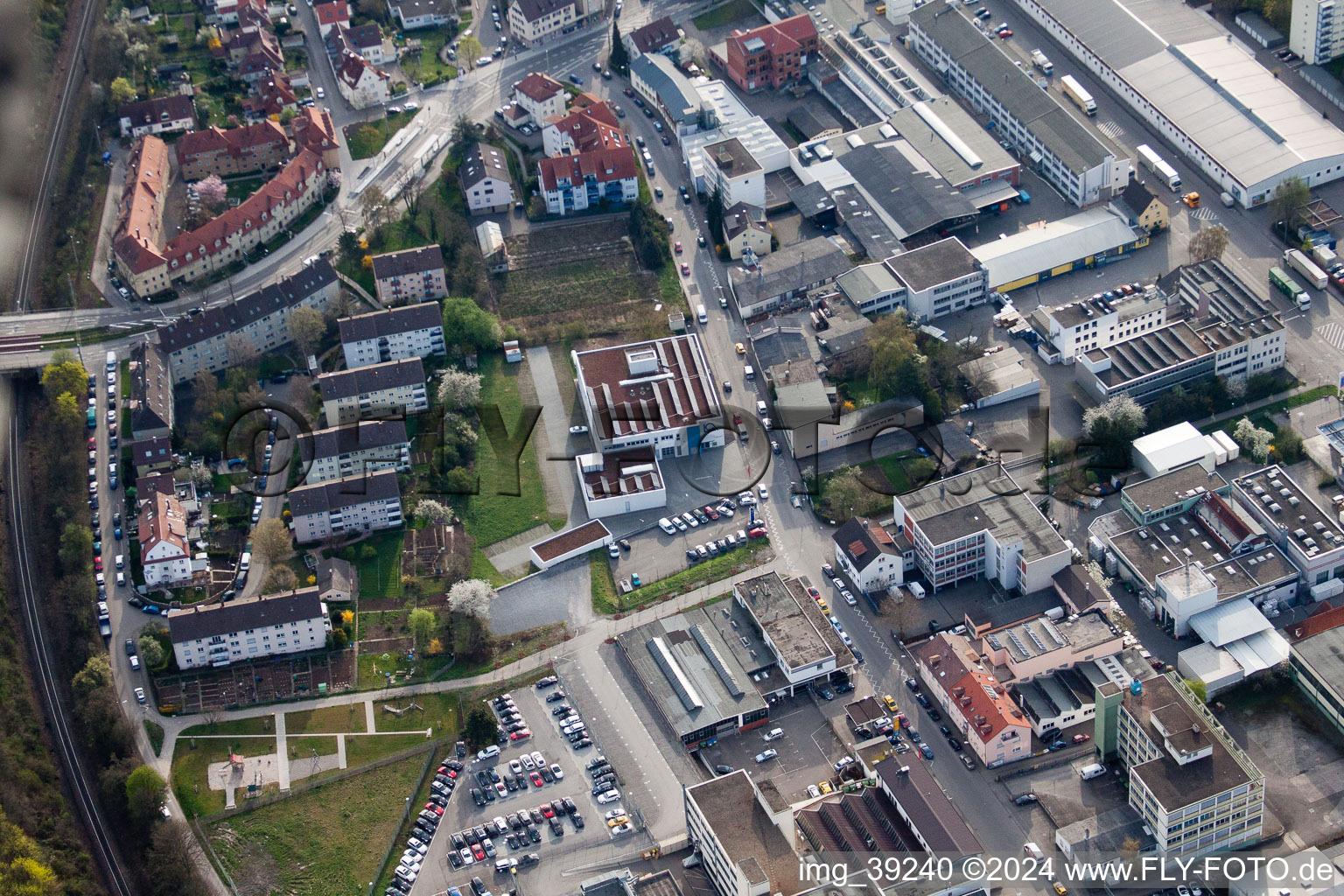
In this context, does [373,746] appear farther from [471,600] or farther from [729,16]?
[729,16]

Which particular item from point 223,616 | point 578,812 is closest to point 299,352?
point 223,616

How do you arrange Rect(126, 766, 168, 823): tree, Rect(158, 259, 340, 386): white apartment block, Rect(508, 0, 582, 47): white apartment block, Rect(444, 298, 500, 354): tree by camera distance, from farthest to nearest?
Rect(508, 0, 582, 47): white apartment block < Rect(444, 298, 500, 354): tree < Rect(158, 259, 340, 386): white apartment block < Rect(126, 766, 168, 823): tree

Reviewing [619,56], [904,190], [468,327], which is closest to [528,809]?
[468,327]

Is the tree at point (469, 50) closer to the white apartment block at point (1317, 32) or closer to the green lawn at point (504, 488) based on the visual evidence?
the green lawn at point (504, 488)

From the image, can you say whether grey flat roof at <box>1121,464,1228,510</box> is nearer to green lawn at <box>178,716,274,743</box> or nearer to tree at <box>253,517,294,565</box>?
tree at <box>253,517,294,565</box>

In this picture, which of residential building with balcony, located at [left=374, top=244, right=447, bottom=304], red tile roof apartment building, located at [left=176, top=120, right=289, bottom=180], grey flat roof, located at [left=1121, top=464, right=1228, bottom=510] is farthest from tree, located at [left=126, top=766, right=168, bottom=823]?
red tile roof apartment building, located at [left=176, top=120, right=289, bottom=180]

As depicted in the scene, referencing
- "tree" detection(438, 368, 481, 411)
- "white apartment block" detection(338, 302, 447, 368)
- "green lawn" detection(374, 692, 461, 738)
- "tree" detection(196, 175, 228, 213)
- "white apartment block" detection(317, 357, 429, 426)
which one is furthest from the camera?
"tree" detection(196, 175, 228, 213)

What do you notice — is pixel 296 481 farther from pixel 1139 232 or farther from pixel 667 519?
pixel 1139 232
